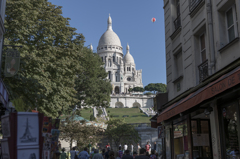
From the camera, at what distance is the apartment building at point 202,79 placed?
829 cm

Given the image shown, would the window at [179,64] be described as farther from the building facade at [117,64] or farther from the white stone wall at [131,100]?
the building facade at [117,64]

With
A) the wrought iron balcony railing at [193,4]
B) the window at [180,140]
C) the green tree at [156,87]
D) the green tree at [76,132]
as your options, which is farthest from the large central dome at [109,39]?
the wrought iron balcony railing at [193,4]

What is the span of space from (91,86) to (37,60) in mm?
→ 21669

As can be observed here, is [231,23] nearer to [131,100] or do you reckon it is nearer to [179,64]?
[179,64]

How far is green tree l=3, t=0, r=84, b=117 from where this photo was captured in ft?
55.5

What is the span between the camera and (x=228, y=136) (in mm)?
8672

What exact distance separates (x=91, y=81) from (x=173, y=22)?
25.8 metres

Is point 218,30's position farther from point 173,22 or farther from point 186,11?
point 173,22

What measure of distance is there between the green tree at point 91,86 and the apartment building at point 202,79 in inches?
946

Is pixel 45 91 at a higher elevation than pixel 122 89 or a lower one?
lower

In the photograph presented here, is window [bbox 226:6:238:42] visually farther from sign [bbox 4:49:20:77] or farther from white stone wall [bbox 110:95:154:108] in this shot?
white stone wall [bbox 110:95:154:108]

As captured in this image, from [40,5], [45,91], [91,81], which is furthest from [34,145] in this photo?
[91,81]

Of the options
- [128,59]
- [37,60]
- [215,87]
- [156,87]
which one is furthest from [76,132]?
[128,59]

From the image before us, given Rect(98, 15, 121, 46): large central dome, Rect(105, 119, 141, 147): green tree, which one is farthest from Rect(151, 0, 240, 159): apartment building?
Rect(98, 15, 121, 46): large central dome
